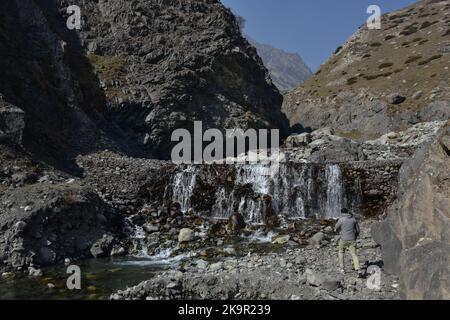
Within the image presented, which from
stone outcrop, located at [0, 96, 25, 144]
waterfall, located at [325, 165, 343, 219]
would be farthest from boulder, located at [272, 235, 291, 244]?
stone outcrop, located at [0, 96, 25, 144]

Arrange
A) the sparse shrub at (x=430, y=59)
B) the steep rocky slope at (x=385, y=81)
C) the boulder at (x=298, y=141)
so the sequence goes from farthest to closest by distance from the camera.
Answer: the sparse shrub at (x=430, y=59)
the steep rocky slope at (x=385, y=81)
the boulder at (x=298, y=141)

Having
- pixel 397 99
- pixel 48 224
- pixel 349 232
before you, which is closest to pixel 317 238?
pixel 349 232

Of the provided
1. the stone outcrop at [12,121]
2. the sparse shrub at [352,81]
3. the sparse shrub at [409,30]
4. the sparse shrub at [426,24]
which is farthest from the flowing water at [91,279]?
the sparse shrub at [426,24]

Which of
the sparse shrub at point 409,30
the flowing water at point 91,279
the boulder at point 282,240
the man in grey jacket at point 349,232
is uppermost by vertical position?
the sparse shrub at point 409,30

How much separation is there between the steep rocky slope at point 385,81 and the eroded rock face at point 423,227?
1829 inches

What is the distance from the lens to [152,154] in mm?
45562

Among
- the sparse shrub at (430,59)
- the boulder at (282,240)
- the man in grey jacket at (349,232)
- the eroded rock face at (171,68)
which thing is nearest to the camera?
the man in grey jacket at (349,232)

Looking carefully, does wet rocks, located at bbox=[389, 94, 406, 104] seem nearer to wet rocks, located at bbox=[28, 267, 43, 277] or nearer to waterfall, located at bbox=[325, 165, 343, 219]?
waterfall, located at bbox=[325, 165, 343, 219]

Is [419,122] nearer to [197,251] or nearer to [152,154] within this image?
[152,154]

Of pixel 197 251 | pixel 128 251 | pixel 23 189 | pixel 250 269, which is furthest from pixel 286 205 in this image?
pixel 23 189

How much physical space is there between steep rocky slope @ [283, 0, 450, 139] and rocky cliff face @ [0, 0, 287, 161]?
15042 mm

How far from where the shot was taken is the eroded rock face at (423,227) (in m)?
10.3

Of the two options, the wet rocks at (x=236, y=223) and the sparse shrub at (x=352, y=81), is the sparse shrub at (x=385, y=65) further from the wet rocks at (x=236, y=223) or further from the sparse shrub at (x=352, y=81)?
the wet rocks at (x=236, y=223)

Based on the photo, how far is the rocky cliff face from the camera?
37.0 metres
